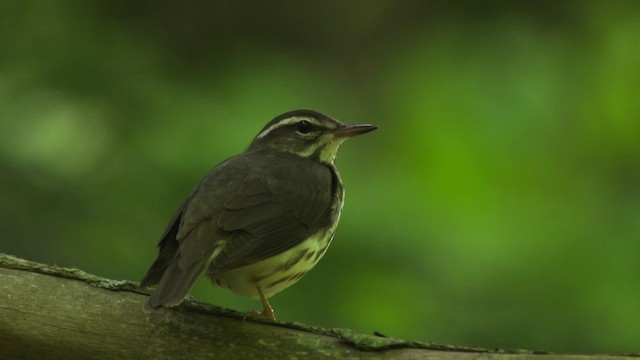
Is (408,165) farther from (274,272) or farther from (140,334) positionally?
(140,334)

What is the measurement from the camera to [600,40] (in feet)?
19.1

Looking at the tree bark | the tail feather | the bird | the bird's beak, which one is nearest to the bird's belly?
the bird

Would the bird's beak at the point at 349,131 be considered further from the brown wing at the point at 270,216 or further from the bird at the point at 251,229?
the brown wing at the point at 270,216

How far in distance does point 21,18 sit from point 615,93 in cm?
271

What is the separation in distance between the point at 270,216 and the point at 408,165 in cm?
123

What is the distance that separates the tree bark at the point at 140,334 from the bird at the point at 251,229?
108 millimetres

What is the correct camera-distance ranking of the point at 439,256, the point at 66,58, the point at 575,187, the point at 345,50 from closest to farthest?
the point at 439,256 → the point at 575,187 → the point at 66,58 → the point at 345,50

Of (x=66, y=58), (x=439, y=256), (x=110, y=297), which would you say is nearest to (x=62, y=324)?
(x=110, y=297)

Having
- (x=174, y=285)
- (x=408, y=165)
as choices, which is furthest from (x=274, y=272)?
(x=408, y=165)

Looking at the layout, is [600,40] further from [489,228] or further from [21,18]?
[21,18]

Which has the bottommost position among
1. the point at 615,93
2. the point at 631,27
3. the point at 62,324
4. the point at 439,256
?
the point at 62,324

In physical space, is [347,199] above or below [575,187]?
below

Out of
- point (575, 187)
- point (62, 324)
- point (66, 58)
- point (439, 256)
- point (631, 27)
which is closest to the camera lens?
point (62, 324)

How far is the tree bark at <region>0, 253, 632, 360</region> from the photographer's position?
11.8 ft
